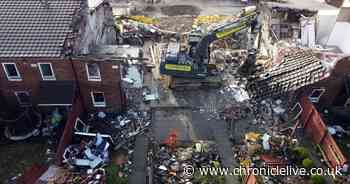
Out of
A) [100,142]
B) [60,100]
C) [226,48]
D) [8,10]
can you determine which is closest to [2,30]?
[8,10]

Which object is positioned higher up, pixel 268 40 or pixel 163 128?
pixel 268 40

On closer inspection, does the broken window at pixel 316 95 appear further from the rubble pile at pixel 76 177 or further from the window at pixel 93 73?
the rubble pile at pixel 76 177

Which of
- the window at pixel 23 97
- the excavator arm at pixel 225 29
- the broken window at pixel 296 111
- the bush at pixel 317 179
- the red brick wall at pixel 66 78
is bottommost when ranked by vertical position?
the bush at pixel 317 179

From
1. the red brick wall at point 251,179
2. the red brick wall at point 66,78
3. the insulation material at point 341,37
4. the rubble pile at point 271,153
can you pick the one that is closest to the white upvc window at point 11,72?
the red brick wall at point 66,78

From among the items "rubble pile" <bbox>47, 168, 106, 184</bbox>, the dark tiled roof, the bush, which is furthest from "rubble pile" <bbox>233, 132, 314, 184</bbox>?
the dark tiled roof

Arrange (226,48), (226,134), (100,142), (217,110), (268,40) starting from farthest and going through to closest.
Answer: (226,48) < (268,40) < (217,110) < (226,134) < (100,142)

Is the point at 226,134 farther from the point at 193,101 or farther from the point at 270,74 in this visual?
the point at 270,74

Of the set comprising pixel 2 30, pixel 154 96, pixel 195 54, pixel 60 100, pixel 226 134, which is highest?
pixel 2 30
